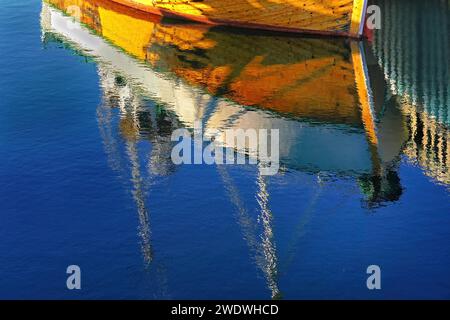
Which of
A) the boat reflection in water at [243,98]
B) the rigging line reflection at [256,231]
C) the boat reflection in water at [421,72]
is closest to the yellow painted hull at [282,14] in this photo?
the boat reflection in water at [243,98]

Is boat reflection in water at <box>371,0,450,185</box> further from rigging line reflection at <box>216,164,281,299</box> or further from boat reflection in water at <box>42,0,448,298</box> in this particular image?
rigging line reflection at <box>216,164,281,299</box>

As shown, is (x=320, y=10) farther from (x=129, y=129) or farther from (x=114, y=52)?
(x=129, y=129)

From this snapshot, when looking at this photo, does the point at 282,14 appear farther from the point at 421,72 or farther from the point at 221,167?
the point at 221,167

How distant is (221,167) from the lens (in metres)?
58.9

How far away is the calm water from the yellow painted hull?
122cm

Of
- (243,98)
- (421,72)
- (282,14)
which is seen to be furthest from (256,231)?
(282,14)

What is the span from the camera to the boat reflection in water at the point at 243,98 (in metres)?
58.3

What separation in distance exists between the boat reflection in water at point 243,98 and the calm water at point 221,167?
16cm

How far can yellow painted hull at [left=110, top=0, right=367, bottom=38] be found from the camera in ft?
256

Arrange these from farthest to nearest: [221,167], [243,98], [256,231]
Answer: [243,98] → [221,167] → [256,231]

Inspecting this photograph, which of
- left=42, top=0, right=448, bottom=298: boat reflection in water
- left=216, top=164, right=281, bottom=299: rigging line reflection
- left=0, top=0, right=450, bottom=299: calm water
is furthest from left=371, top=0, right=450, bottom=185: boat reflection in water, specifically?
left=216, top=164, right=281, bottom=299: rigging line reflection

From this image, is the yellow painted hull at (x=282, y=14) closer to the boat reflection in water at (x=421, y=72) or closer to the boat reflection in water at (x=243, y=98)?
the boat reflection in water at (x=243, y=98)

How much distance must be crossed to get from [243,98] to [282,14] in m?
14.2
